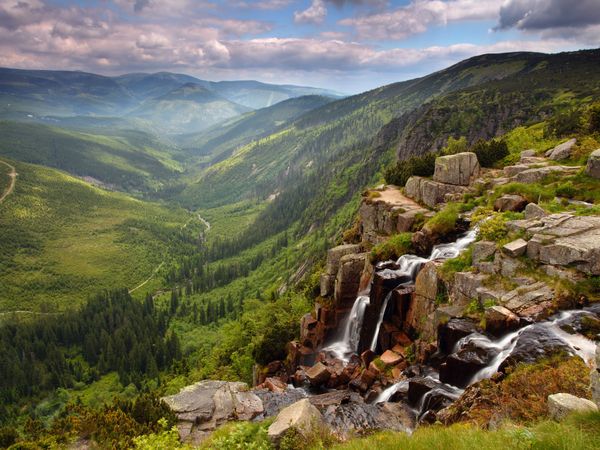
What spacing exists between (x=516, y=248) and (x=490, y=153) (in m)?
34.2

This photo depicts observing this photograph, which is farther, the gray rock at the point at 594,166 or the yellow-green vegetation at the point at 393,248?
the yellow-green vegetation at the point at 393,248

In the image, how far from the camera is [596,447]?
993cm

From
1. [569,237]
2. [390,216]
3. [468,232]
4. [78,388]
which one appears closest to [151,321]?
[78,388]

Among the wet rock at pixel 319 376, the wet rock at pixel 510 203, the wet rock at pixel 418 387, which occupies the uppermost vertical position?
the wet rock at pixel 510 203

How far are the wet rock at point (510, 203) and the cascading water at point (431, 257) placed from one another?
386cm

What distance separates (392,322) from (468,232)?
39.9 feet

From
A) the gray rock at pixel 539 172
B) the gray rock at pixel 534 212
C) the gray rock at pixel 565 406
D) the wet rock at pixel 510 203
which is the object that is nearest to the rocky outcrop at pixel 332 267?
the wet rock at pixel 510 203

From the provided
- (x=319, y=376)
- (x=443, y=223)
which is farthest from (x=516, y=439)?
(x=443, y=223)

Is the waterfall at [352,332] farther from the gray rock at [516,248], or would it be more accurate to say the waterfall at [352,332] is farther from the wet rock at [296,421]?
the wet rock at [296,421]

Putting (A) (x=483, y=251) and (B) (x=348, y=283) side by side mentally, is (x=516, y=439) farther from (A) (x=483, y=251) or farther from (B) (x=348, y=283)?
(B) (x=348, y=283)

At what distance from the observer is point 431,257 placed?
36062 millimetres

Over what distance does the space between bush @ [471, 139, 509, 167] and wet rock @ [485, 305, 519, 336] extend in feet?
125

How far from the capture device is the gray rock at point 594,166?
36250mm

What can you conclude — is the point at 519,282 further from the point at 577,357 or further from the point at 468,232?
the point at 468,232
